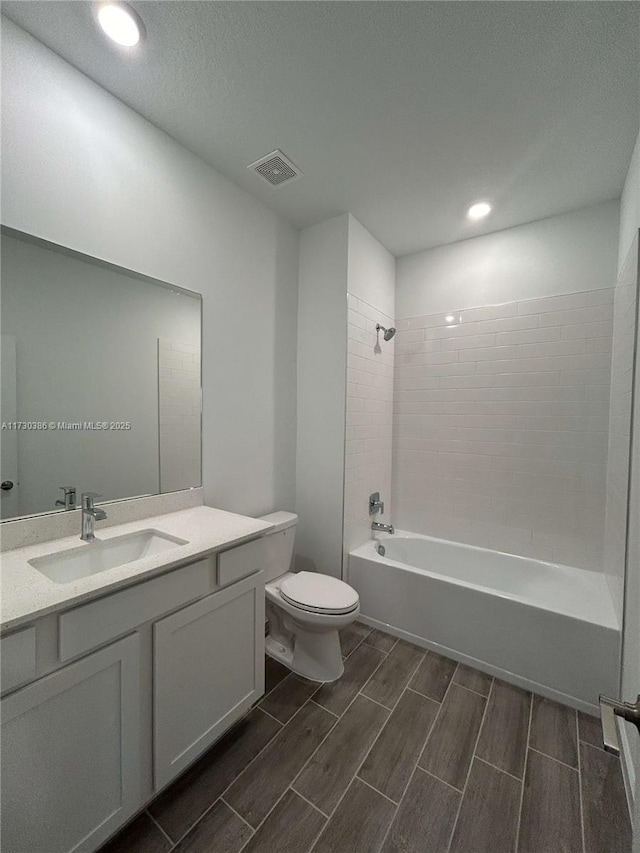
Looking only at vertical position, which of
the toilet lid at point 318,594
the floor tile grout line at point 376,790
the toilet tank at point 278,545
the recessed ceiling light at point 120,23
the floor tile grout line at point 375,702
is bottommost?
the floor tile grout line at point 375,702

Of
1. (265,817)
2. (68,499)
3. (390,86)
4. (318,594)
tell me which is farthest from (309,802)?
(390,86)

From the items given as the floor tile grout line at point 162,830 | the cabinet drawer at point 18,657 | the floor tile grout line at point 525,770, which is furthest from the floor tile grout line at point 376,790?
the cabinet drawer at point 18,657

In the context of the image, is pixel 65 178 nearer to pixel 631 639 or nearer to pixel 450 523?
pixel 631 639

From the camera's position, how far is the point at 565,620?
5.41ft

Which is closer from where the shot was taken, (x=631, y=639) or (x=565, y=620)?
(x=631, y=639)

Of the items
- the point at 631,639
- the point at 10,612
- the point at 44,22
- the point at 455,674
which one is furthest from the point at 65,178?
the point at 455,674

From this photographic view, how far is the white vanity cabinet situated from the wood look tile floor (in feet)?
0.56

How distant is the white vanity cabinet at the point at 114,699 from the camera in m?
0.83

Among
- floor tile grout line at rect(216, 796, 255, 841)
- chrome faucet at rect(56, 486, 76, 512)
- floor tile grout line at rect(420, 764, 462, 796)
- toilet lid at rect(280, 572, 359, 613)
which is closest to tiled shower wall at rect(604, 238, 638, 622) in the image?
floor tile grout line at rect(420, 764, 462, 796)

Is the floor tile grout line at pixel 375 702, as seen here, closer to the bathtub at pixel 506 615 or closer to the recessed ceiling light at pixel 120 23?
the bathtub at pixel 506 615

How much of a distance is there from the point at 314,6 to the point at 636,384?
182 cm

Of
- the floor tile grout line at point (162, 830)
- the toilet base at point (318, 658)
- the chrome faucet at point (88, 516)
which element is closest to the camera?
the floor tile grout line at point (162, 830)

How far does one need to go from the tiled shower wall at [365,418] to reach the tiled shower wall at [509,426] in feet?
0.38

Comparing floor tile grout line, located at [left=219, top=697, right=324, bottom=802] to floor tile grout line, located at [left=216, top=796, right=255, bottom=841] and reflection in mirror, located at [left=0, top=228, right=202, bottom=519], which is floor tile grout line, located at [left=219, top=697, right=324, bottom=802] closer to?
floor tile grout line, located at [left=216, top=796, right=255, bottom=841]
